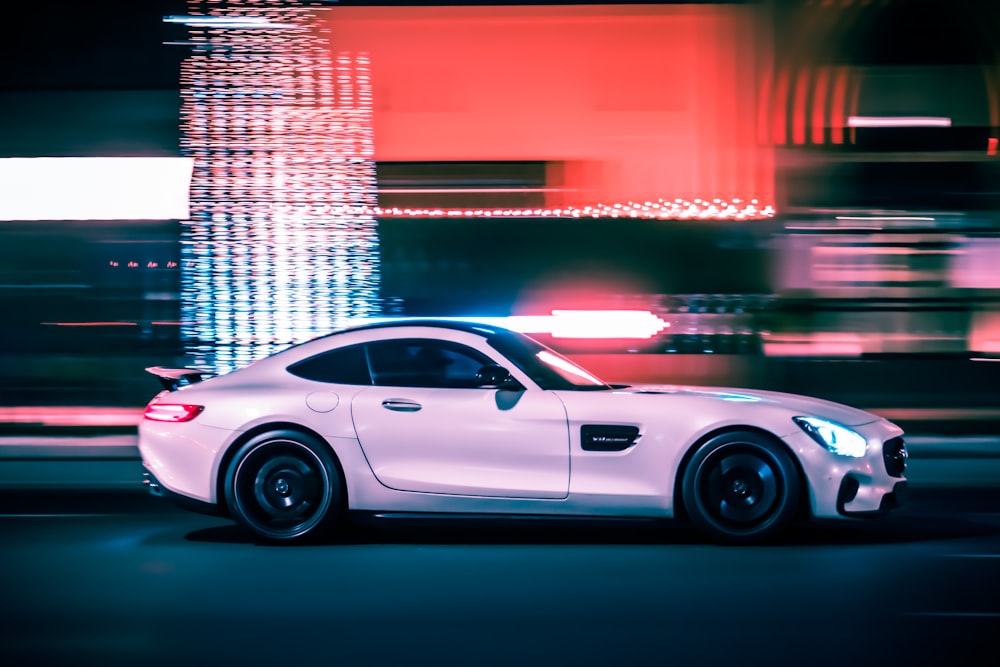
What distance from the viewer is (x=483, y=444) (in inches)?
294

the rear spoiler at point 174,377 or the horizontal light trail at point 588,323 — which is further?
the horizontal light trail at point 588,323

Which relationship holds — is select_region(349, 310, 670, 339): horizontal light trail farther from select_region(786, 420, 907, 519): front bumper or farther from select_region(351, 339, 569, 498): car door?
select_region(786, 420, 907, 519): front bumper

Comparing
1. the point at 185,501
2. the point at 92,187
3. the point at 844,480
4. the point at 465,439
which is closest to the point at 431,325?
the point at 465,439

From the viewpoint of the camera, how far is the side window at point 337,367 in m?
7.84

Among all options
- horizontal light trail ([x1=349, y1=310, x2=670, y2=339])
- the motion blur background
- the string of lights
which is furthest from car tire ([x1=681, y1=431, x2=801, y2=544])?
the string of lights

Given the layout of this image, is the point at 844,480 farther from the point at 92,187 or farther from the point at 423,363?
the point at 92,187

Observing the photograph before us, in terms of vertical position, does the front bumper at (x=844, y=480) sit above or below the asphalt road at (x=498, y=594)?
above

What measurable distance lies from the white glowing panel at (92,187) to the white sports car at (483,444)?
733 centimetres

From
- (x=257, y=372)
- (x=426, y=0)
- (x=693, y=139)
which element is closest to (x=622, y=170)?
(x=693, y=139)

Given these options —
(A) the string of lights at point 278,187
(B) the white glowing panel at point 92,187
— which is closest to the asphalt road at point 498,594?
(A) the string of lights at point 278,187

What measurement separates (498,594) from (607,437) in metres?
Answer: 1.48

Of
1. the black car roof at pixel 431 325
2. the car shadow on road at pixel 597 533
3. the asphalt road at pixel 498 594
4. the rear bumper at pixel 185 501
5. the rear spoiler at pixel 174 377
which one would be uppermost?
the black car roof at pixel 431 325

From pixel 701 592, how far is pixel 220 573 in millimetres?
2449

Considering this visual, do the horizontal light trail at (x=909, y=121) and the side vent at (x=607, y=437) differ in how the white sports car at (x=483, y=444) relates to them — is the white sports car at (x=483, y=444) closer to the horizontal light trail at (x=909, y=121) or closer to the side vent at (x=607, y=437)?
the side vent at (x=607, y=437)
